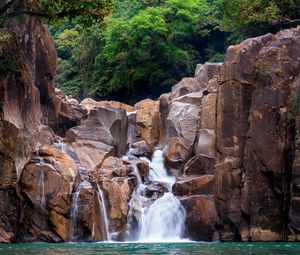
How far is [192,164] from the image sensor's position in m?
35.7

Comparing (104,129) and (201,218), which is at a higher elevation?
(104,129)

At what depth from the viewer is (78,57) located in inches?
2457

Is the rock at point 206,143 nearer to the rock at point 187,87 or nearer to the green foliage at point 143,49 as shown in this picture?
the rock at point 187,87

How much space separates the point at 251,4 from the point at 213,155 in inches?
482

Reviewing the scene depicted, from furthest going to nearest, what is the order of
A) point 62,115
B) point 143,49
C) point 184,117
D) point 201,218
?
1. point 143,49
2. point 62,115
3. point 184,117
4. point 201,218

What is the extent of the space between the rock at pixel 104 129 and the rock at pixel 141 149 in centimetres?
76

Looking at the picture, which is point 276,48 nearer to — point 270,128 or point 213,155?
point 270,128

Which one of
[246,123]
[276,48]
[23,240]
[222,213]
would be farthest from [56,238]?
[276,48]

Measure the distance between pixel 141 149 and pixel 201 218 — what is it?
936 cm

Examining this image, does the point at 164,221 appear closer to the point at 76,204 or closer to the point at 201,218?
the point at 201,218

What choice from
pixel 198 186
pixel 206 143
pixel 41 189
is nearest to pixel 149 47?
pixel 206 143

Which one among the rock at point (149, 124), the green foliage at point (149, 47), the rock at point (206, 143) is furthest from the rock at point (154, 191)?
the green foliage at point (149, 47)

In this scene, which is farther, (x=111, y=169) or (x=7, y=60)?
(x=111, y=169)

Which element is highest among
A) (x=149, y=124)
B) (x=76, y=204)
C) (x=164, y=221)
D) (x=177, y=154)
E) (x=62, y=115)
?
(x=62, y=115)
